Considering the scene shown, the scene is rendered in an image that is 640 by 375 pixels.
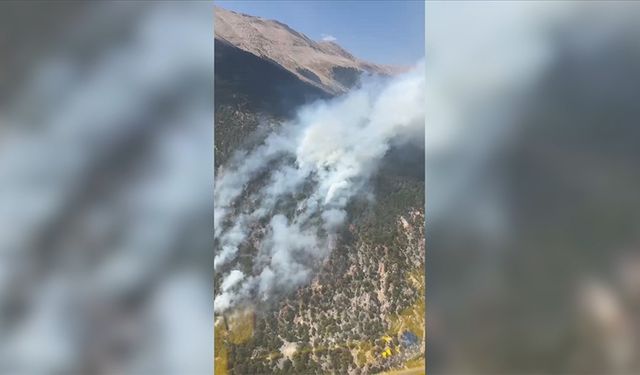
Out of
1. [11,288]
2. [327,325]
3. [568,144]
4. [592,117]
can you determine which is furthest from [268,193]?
[592,117]

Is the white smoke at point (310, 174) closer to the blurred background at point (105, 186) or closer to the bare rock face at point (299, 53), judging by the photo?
the bare rock face at point (299, 53)

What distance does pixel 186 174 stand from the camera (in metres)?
1.82

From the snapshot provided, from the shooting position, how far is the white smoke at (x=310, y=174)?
1904mm

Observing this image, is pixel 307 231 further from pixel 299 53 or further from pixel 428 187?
pixel 299 53

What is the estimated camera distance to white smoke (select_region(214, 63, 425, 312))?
190cm

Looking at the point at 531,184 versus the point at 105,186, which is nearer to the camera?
the point at 105,186

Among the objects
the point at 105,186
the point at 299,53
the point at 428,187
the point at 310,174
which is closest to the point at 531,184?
the point at 428,187

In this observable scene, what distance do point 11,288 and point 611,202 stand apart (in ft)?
8.13

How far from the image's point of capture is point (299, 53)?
1.92m

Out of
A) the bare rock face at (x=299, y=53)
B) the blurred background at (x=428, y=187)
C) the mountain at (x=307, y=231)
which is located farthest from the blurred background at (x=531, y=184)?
the bare rock face at (x=299, y=53)

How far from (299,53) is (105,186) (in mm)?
948

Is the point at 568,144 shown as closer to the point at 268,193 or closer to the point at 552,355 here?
the point at 552,355

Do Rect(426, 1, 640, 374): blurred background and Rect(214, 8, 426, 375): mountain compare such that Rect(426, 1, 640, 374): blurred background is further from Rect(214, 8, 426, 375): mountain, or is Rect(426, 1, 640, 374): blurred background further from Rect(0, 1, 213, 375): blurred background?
Rect(0, 1, 213, 375): blurred background

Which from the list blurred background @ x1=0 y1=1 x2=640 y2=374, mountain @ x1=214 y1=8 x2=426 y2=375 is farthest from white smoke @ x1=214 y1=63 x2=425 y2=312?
blurred background @ x1=0 y1=1 x2=640 y2=374
